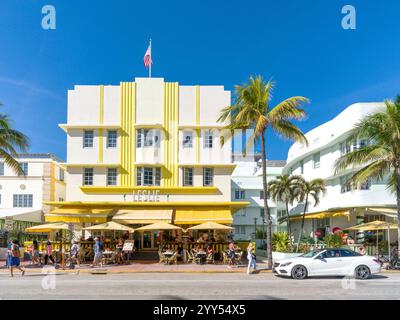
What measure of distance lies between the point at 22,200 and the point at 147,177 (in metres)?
20.1

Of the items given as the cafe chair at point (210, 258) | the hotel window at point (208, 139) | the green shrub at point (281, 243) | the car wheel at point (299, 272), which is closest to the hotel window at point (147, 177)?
the hotel window at point (208, 139)

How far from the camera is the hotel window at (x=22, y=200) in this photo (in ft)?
155

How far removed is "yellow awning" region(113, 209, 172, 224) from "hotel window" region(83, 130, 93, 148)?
19.7 ft

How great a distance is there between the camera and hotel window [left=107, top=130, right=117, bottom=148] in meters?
34.4

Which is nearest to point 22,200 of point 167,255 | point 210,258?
point 167,255

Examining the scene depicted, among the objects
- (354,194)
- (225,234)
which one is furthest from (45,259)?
(354,194)

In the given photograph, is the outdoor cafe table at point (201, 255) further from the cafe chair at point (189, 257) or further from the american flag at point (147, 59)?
the american flag at point (147, 59)

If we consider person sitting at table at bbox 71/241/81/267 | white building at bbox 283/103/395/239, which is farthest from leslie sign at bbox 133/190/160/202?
white building at bbox 283/103/395/239

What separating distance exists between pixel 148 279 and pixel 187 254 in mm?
8146

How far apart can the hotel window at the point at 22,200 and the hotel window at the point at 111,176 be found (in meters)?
17.3

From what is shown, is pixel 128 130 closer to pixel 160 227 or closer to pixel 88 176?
pixel 88 176

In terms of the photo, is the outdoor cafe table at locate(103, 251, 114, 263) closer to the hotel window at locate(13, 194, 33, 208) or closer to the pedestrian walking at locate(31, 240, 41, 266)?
the pedestrian walking at locate(31, 240, 41, 266)
